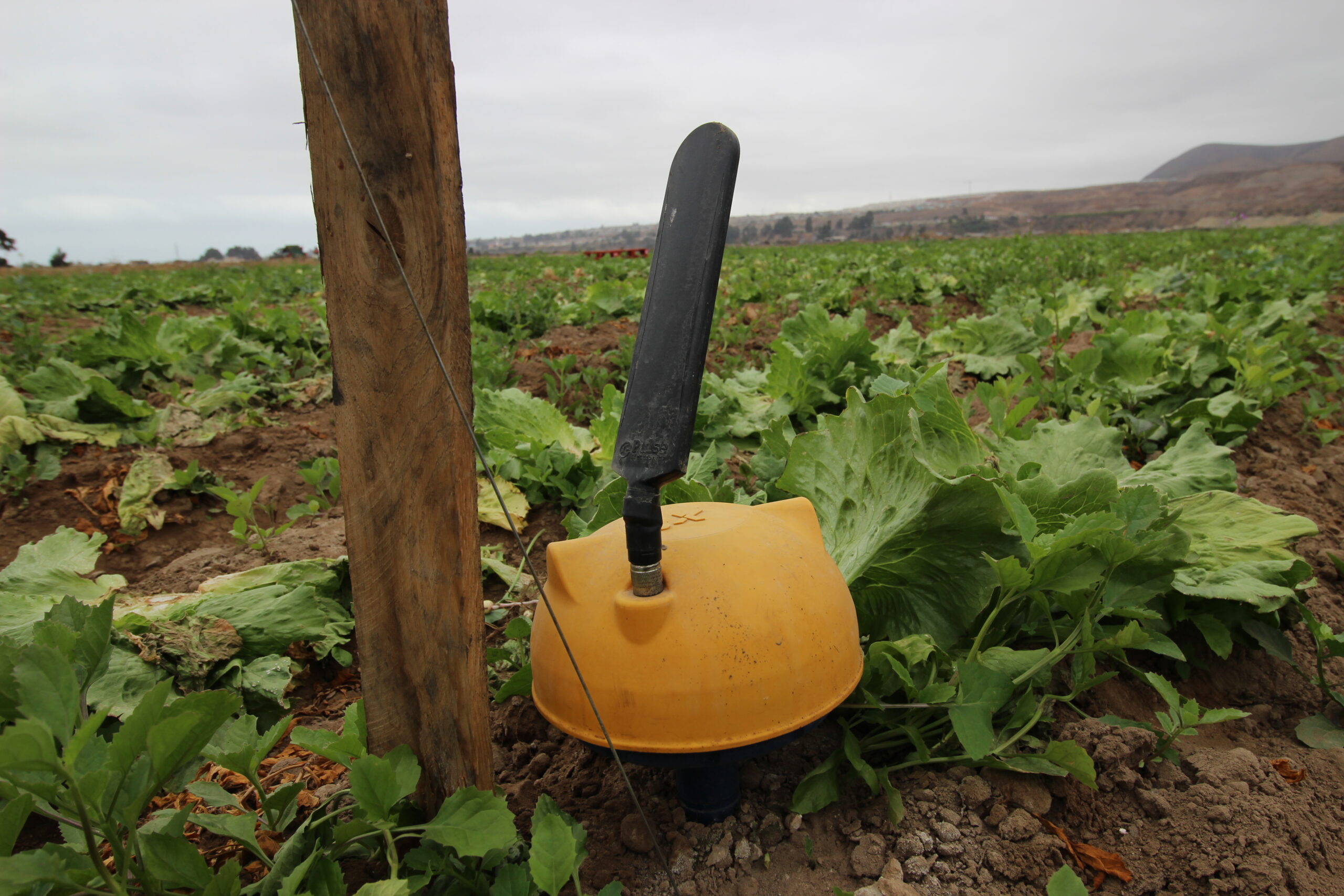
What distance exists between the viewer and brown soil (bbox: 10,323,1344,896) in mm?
→ 1348

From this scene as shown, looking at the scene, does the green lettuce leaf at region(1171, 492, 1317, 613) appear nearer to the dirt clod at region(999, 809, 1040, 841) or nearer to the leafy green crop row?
the dirt clod at region(999, 809, 1040, 841)

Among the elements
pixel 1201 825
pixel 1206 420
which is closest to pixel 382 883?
pixel 1201 825

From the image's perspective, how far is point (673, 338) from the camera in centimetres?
110

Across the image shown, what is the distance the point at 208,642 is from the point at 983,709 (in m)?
1.75

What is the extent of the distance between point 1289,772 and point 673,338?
1666 mm

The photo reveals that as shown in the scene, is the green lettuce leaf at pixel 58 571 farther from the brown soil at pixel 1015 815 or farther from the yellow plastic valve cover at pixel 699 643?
the yellow plastic valve cover at pixel 699 643

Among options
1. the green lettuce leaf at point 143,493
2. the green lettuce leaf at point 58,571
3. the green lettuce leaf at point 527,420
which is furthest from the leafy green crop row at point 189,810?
the green lettuce leaf at point 143,493

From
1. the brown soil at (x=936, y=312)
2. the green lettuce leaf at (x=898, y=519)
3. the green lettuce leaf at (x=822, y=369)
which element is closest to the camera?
the green lettuce leaf at (x=898, y=519)

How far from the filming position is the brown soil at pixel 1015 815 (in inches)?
53.1

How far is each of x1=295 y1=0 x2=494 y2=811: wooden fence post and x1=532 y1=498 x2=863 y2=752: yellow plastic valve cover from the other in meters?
0.16

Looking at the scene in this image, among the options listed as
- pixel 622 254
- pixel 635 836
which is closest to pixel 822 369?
A: pixel 635 836

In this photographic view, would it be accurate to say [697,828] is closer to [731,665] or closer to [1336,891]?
[731,665]

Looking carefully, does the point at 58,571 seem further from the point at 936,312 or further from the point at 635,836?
the point at 936,312

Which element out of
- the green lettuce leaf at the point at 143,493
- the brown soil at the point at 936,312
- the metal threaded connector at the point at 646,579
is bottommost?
the green lettuce leaf at the point at 143,493
